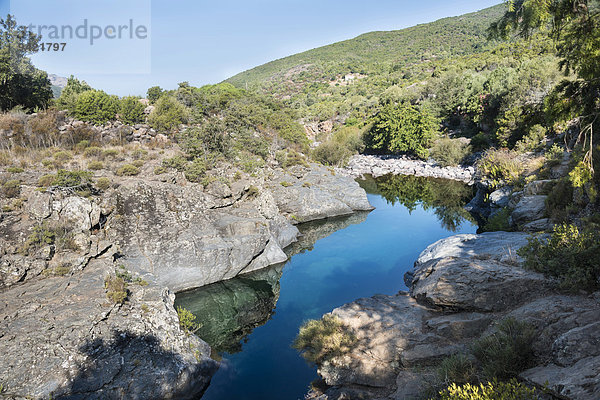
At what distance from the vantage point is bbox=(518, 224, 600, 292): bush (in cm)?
732

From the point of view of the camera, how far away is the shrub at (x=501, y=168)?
21.9 m

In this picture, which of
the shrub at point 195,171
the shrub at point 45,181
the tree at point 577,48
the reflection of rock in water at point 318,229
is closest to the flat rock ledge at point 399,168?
the reflection of rock in water at point 318,229

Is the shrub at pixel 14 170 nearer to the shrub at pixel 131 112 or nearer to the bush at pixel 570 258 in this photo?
the shrub at pixel 131 112

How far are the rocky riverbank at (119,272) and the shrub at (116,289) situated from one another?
0.06m

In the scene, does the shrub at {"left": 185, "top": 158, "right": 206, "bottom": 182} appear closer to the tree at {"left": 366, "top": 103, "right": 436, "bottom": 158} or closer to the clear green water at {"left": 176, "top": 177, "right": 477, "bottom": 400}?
the clear green water at {"left": 176, "top": 177, "right": 477, "bottom": 400}

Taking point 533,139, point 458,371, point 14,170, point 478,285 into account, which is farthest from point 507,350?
point 533,139

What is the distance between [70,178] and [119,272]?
19.2 ft

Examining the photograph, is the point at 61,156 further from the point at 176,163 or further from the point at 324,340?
the point at 324,340

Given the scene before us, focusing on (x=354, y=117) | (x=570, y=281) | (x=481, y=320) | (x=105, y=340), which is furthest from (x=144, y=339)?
(x=354, y=117)

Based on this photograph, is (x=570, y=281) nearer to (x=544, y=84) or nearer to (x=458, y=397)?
(x=458, y=397)

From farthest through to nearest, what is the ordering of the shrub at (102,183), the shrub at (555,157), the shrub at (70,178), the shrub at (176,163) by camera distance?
the shrub at (176,163), the shrub at (555,157), the shrub at (102,183), the shrub at (70,178)

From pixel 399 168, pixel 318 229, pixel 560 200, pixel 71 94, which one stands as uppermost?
pixel 71 94

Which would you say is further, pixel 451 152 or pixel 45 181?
pixel 451 152

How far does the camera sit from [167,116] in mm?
27406
